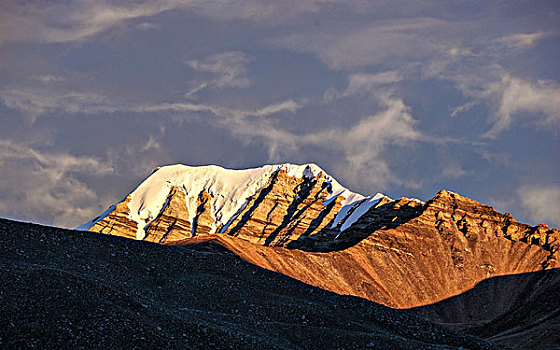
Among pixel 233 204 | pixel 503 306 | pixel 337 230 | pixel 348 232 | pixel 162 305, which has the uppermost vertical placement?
pixel 233 204

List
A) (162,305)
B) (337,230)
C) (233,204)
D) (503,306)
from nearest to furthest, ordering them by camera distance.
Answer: (162,305) < (503,306) < (337,230) < (233,204)

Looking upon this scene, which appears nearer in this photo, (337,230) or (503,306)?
(503,306)

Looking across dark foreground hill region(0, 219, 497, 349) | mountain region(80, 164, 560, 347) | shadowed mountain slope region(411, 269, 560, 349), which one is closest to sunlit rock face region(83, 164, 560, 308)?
mountain region(80, 164, 560, 347)

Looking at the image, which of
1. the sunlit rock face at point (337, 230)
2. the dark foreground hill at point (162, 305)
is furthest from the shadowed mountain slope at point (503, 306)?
the dark foreground hill at point (162, 305)

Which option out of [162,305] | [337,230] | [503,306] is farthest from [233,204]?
[162,305]

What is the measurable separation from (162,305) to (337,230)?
348 feet

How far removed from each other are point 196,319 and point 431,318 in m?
68.3

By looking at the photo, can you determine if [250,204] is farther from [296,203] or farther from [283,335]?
[283,335]

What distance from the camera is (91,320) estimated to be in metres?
19.5

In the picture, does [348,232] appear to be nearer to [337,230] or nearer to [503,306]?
[337,230]

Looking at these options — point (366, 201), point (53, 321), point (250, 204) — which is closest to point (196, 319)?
point (53, 321)

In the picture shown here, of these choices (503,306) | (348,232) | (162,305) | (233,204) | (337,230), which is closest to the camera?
(162,305)

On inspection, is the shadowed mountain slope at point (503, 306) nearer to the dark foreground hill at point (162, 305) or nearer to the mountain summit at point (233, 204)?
the dark foreground hill at point (162, 305)

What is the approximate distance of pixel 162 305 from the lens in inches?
970
